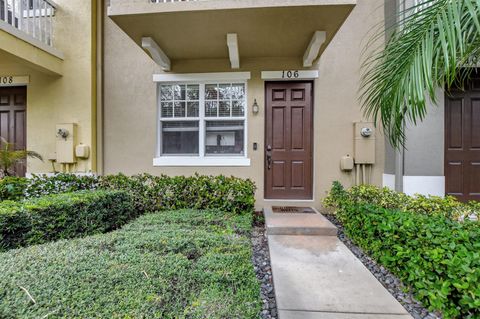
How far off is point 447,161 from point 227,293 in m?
5.10

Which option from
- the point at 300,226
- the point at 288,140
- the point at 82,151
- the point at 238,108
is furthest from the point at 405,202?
the point at 82,151

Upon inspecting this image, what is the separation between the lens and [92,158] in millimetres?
5254

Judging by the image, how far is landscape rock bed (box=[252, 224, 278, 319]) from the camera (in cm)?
207

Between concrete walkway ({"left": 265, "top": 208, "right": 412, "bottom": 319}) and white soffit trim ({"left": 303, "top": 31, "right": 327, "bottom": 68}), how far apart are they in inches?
116

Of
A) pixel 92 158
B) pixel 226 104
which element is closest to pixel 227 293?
pixel 226 104

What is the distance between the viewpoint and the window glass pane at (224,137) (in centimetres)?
521

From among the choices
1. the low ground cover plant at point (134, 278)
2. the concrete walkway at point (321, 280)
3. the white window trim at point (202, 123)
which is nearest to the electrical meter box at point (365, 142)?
the concrete walkway at point (321, 280)

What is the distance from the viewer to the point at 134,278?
2.03m

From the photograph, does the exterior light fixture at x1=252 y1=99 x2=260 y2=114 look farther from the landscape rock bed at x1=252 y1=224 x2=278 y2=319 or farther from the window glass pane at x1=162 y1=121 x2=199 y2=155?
the landscape rock bed at x1=252 y1=224 x2=278 y2=319

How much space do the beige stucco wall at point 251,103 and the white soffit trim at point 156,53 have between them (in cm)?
29

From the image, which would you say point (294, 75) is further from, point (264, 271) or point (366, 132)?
point (264, 271)

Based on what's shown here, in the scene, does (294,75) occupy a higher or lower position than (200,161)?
higher

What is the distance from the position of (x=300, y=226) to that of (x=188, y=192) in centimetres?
202

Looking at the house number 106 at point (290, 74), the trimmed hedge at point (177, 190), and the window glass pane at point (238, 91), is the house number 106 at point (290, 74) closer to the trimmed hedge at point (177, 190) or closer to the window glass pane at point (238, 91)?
the window glass pane at point (238, 91)
